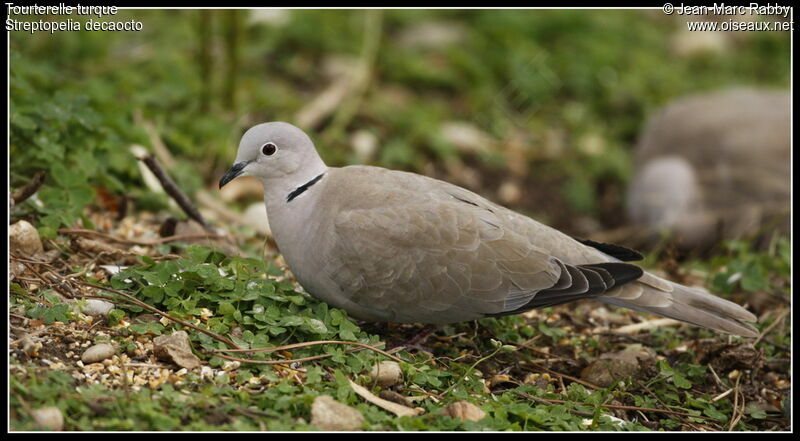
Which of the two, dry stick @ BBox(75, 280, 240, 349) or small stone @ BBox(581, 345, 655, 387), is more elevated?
dry stick @ BBox(75, 280, 240, 349)

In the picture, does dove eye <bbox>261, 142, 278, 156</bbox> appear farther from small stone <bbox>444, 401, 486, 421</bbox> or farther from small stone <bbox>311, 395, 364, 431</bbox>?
small stone <bbox>444, 401, 486, 421</bbox>

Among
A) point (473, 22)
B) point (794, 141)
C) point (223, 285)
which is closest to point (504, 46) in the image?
point (473, 22)

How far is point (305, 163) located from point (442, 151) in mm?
2864

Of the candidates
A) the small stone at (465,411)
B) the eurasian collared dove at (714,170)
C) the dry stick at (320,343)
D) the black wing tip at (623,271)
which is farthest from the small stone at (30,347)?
the eurasian collared dove at (714,170)

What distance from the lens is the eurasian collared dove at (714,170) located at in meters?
6.52

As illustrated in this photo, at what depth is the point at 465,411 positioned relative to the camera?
3.37 metres

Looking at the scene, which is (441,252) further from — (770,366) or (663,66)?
(663,66)

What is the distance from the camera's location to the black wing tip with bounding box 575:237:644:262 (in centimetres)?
431

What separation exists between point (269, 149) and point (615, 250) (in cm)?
168

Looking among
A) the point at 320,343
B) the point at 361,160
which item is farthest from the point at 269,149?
the point at 361,160

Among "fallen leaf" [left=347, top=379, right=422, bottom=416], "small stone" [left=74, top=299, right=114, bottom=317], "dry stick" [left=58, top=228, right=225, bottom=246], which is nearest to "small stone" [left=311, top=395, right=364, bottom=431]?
"fallen leaf" [left=347, top=379, right=422, bottom=416]

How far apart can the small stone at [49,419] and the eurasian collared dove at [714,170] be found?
15.1 ft

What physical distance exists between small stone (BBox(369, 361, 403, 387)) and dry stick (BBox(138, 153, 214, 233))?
4.64 ft

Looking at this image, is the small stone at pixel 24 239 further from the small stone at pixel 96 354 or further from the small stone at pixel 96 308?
the small stone at pixel 96 354
